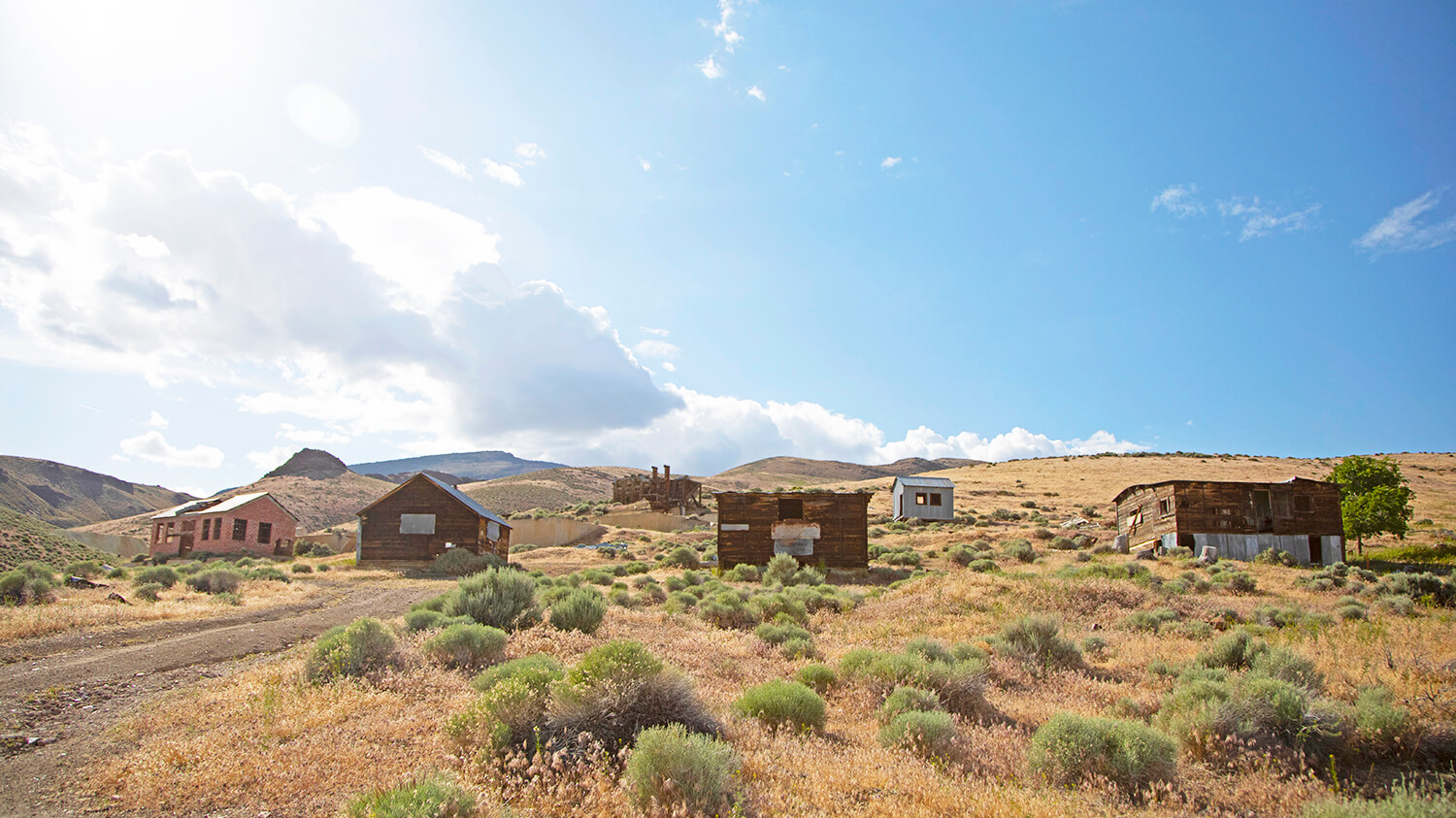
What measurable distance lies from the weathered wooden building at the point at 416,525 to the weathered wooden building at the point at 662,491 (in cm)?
2563

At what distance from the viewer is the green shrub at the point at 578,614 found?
11578 mm

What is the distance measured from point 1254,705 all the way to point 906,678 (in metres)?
3.43

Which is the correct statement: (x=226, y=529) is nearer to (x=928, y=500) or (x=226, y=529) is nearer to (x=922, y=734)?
(x=928, y=500)

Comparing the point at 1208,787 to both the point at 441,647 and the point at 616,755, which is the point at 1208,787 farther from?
the point at 441,647

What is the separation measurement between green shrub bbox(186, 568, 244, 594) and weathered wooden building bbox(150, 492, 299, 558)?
982 inches

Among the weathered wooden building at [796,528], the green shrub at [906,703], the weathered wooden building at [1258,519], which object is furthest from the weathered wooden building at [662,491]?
the green shrub at [906,703]

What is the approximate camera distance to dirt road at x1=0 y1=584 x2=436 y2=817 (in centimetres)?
557

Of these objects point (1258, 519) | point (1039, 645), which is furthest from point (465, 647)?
point (1258, 519)

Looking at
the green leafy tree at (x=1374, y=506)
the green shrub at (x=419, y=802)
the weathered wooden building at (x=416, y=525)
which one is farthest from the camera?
the green leafy tree at (x=1374, y=506)

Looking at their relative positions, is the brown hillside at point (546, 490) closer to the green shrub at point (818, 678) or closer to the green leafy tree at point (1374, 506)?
the green leafy tree at point (1374, 506)

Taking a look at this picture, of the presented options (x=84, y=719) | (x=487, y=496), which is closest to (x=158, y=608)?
(x=84, y=719)

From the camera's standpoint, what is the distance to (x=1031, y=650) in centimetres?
1087

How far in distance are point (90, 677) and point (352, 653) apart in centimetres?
358

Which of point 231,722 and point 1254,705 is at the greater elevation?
point 1254,705
